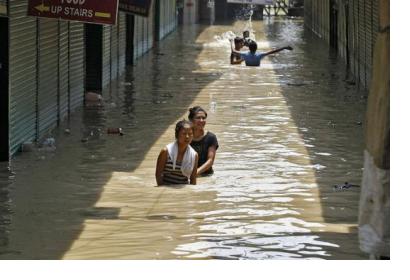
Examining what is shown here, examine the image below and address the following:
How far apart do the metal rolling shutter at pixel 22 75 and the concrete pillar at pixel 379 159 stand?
867cm

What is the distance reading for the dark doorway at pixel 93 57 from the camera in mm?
24391

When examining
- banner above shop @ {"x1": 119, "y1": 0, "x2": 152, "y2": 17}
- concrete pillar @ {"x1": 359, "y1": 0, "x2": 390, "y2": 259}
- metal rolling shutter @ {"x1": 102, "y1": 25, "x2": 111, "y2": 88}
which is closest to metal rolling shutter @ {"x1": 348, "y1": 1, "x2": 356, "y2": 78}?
metal rolling shutter @ {"x1": 102, "y1": 25, "x2": 111, "y2": 88}

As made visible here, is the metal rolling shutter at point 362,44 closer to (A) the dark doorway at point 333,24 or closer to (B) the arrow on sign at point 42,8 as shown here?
(A) the dark doorway at point 333,24

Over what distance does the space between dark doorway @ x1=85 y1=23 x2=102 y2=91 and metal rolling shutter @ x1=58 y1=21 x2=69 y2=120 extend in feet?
15.2

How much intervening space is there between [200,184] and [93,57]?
1226 cm

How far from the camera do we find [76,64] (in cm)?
2100

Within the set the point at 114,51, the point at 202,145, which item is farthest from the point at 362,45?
the point at 202,145

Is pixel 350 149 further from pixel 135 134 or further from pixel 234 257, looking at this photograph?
pixel 234 257

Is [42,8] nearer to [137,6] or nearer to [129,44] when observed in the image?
[137,6]

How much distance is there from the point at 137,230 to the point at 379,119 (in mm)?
4165

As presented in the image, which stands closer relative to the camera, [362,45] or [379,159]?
[379,159]

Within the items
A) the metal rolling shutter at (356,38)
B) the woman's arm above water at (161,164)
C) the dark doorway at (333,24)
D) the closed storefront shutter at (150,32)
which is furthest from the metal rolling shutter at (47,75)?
the dark doorway at (333,24)
